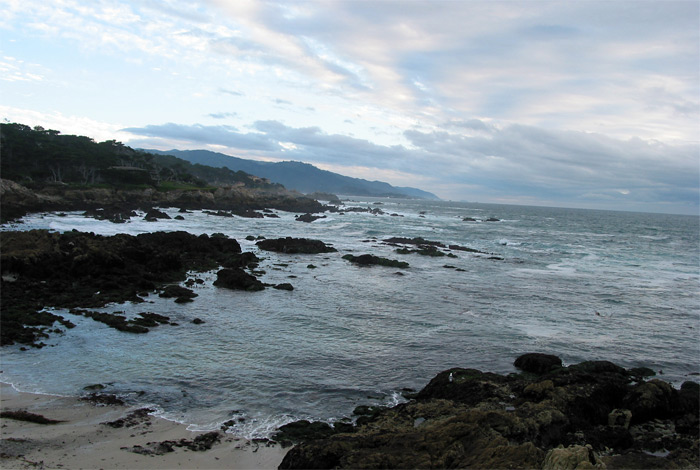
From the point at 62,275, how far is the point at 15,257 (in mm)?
1730

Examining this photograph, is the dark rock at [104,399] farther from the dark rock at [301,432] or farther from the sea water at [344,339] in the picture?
the dark rock at [301,432]

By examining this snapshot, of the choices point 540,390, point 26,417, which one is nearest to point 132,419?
point 26,417

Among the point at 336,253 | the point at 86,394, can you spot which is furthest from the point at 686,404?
the point at 336,253

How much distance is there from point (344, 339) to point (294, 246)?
18.9m

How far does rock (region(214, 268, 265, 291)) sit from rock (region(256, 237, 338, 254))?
1105 cm

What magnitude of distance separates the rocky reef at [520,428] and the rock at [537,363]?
324 mm

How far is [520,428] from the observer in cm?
665

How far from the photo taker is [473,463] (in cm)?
530

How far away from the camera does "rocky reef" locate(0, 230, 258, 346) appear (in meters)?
12.4

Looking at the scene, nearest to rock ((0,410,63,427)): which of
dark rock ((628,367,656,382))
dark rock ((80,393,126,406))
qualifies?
dark rock ((80,393,126,406))

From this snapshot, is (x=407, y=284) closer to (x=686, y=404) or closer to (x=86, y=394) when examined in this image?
(x=686, y=404)

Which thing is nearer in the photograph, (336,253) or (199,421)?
(199,421)

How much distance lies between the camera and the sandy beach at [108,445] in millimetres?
6055

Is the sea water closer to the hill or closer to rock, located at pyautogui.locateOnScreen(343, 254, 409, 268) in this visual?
rock, located at pyautogui.locateOnScreen(343, 254, 409, 268)
